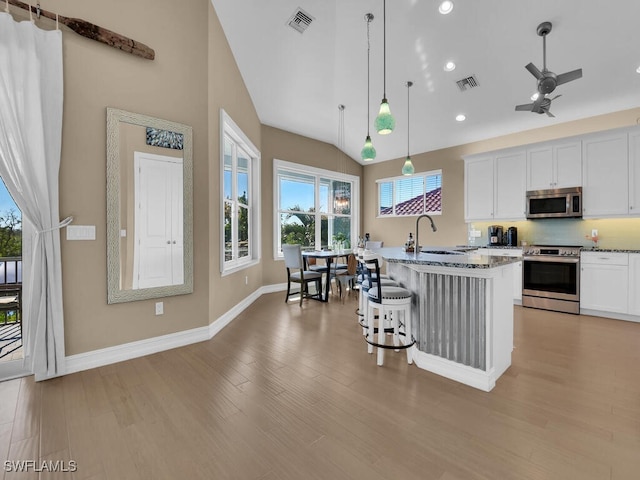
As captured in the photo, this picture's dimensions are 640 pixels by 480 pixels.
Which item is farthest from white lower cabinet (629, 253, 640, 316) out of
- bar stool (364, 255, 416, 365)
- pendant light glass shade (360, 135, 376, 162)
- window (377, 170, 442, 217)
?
pendant light glass shade (360, 135, 376, 162)

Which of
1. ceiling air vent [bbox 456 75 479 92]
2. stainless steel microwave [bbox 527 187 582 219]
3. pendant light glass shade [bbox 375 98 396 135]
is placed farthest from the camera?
stainless steel microwave [bbox 527 187 582 219]

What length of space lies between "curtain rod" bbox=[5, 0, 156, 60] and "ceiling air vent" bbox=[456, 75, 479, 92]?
4007 millimetres

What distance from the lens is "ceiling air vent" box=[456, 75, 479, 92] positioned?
4.19 m

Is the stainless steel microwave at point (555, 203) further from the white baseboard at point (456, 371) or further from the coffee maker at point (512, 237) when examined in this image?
the white baseboard at point (456, 371)

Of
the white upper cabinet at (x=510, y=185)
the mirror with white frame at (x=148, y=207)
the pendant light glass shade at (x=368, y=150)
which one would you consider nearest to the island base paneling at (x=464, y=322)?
the pendant light glass shade at (x=368, y=150)

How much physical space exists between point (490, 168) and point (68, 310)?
20.0 ft

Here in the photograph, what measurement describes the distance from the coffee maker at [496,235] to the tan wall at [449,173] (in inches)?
23.2

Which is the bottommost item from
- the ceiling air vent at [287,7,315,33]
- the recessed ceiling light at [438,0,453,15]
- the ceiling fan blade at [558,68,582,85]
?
the ceiling fan blade at [558,68,582,85]

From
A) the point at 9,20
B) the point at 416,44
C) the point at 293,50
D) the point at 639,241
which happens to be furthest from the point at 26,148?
the point at 639,241

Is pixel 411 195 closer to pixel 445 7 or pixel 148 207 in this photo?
pixel 445 7

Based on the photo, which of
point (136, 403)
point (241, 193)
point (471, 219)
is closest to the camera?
point (136, 403)

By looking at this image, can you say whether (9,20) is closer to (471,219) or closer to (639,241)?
(471,219)

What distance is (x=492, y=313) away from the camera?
2145 mm

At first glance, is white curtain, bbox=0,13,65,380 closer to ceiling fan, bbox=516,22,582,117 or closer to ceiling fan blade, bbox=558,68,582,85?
ceiling fan, bbox=516,22,582,117
